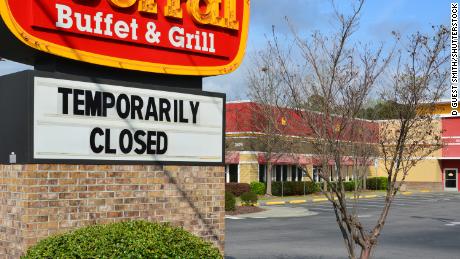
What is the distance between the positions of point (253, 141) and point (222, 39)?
31.4 metres

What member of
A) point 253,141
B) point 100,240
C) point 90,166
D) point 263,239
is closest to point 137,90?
point 90,166

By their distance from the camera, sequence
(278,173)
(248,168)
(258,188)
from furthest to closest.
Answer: (278,173)
(248,168)
(258,188)

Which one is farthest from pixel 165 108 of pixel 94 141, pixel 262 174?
pixel 262 174

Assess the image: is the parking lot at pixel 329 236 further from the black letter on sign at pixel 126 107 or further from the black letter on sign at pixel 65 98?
the black letter on sign at pixel 65 98

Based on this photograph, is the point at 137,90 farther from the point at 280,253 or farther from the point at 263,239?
the point at 263,239

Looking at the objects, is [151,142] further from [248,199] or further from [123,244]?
[248,199]

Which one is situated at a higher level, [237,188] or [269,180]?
[269,180]

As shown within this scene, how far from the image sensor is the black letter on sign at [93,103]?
784 cm

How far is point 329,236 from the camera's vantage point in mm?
20562

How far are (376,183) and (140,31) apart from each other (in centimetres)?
4860

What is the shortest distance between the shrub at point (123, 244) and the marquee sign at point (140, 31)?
2.38 meters

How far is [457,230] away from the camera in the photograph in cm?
2309

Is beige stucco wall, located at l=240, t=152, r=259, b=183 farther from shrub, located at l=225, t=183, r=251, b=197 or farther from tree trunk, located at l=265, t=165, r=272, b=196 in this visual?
shrub, located at l=225, t=183, r=251, b=197

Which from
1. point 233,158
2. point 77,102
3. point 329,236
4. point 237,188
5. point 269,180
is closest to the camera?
point 77,102
